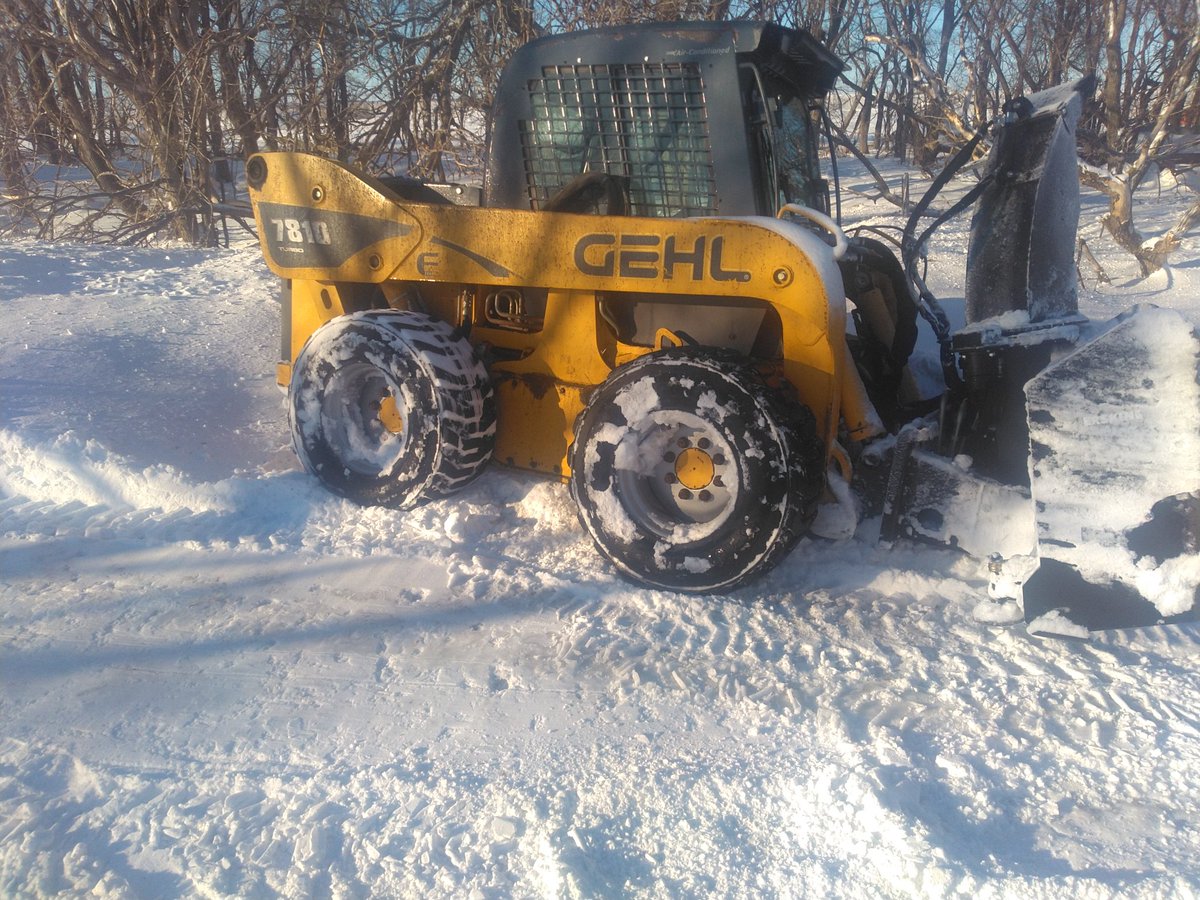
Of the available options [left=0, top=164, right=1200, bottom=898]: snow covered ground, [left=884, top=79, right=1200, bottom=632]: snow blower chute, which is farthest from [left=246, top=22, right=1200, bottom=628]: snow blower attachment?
[left=0, top=164, right=1200, bottom=898]: snow covered ground

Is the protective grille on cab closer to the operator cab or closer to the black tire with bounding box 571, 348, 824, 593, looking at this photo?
the operator cab

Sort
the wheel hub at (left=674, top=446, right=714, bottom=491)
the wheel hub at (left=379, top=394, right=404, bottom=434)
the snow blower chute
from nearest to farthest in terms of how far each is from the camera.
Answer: the snow blower chute → the wheel hub at (left=674, top=446, right=714, bottom=491) → the wheel hub at (left=379, top=394, right=404, bottom=434)

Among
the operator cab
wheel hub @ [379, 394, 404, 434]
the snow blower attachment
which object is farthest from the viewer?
wheel hub @ [379, 394, 404, 434]

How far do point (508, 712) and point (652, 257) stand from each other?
1653 millimetres

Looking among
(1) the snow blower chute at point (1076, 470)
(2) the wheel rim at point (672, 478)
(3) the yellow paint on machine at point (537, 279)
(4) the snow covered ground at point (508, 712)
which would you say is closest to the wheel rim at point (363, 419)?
(4) the snow covered ground at point (508, 712)

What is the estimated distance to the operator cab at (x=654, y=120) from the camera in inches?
138

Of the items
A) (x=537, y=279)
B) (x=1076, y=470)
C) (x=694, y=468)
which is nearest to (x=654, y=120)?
(x=537, y=279)

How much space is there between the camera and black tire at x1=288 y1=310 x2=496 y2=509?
365 cm

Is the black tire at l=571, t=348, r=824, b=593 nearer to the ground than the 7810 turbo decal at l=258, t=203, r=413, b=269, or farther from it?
nearer to the ground

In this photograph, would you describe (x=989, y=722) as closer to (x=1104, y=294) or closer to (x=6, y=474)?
(x=6, y=474)

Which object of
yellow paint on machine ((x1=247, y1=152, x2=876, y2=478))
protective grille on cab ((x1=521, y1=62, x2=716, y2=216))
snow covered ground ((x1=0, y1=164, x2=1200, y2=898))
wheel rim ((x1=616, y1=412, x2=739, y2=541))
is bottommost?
snow covered ground ((x1=0, y1=164, x2=1200, y2=898))

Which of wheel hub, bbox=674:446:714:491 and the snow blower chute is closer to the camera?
the snow blower chute

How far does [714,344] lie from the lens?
3762 mm

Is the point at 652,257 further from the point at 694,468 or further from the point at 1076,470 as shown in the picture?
the point at 1076,470
